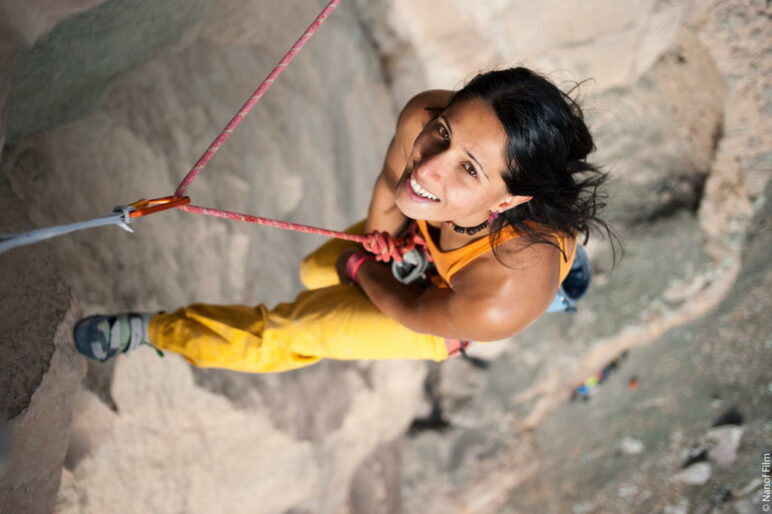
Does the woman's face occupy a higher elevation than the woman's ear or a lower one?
higher

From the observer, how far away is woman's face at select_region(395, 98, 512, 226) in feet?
4.58

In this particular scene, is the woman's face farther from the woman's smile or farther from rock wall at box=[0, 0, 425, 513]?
rock wall at box=[0, 0, 425, 513]

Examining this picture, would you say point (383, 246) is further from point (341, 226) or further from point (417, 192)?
point (341, 226)

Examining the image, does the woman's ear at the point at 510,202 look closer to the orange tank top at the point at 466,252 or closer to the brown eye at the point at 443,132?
the orange tank top at the point at 466,252

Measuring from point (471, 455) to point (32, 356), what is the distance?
250 cm

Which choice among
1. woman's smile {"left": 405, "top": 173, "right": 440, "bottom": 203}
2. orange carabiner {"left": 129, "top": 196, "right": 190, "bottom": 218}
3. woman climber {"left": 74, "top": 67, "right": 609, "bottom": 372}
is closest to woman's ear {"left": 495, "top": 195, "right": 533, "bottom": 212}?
woman climber {"left": 74, "top": 67, "right": 609, "bottom": 372}

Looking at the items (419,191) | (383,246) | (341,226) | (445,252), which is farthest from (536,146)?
(341,226)

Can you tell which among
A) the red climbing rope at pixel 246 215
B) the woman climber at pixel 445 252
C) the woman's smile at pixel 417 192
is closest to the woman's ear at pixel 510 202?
the woman climber at pixel 445 252

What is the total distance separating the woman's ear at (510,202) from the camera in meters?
1.51

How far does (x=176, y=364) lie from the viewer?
2.27 metres

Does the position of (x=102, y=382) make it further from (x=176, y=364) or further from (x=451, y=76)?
(x=451, y=76)

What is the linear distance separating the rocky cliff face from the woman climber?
1.26 ft

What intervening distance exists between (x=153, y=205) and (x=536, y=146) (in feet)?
2.81

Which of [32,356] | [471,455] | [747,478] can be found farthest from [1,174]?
[747,478]
